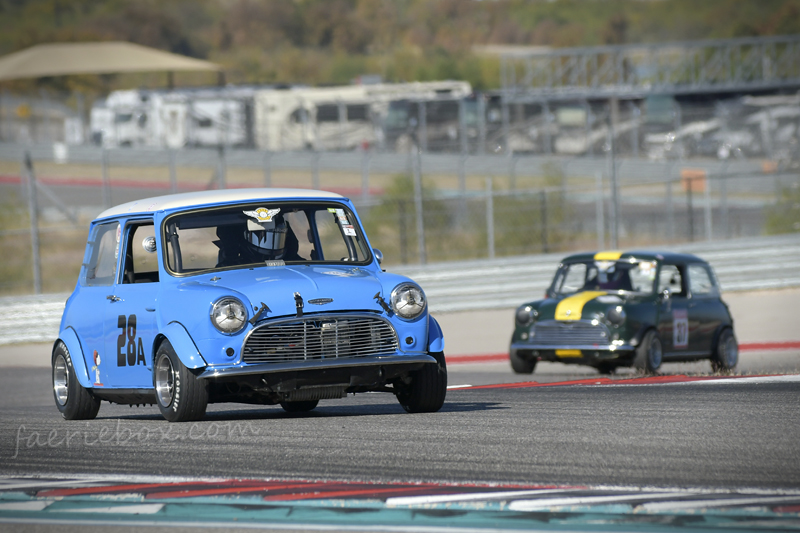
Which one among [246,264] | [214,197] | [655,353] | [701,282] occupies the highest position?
[214,197]

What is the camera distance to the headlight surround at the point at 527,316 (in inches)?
576

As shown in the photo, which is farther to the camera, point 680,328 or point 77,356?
point 680,328

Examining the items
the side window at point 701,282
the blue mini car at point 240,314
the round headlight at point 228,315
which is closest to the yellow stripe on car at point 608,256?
the side window at point 701,282

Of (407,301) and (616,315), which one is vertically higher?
(407,301)

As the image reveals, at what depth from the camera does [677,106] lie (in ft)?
162

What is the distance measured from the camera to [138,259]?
31.4 ft

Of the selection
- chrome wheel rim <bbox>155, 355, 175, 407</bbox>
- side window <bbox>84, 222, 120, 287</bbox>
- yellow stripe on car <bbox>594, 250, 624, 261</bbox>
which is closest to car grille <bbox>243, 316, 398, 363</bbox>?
chrome wheel rim <bbox>155, 355, 175, 407</bbox>

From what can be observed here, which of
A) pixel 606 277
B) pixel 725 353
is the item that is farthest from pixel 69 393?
pixel 725 353

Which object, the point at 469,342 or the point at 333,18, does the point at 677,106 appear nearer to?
the point at 469,342

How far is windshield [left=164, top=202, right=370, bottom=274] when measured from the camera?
9008mm

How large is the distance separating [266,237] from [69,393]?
2.13 metres

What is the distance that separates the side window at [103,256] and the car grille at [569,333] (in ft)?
19.7

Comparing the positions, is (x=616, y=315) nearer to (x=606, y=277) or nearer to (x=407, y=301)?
(x=606, y=277)

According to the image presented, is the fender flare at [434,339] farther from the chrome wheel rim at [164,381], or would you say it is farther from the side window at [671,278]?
the side window at [671,278]
